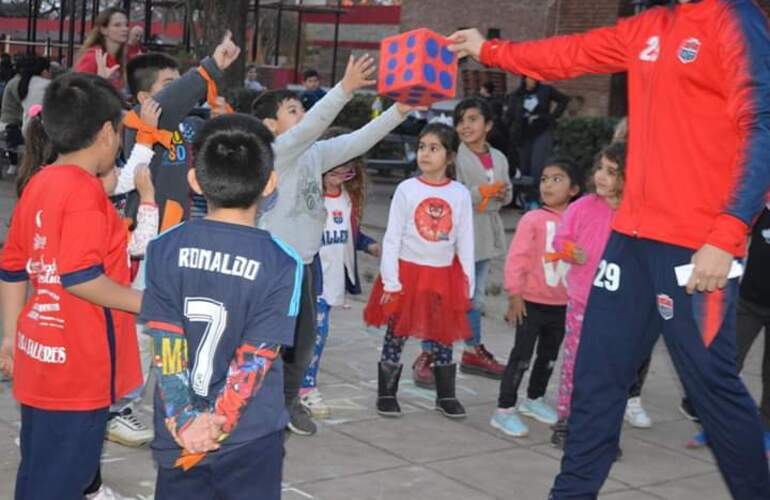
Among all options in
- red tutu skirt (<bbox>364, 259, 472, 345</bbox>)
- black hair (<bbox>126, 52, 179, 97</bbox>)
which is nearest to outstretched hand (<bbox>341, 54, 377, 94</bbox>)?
black hair (<bbox>126, 52, 179, 97</bbox>)

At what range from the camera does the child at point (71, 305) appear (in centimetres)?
415

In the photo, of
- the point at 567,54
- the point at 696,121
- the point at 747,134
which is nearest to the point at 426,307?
the point at 567,54

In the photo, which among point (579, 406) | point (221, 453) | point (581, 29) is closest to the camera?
point (221, 453)

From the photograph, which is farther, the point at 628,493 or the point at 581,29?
the point at 581,29

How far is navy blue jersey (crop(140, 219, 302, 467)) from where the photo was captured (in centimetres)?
363

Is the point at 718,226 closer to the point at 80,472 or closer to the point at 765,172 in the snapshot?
the point at 765,172

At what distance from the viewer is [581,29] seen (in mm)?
20094

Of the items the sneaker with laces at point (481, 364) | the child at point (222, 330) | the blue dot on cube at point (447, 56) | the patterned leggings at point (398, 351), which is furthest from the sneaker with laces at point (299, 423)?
the child at point (222, 330)

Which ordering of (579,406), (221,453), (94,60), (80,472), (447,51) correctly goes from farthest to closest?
(94,60) → (447,51) → (579,406) → (80,472) → (221,453)

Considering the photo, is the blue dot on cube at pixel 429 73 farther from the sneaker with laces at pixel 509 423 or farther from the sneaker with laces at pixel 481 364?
the sneaker with laces at pixel 481 364

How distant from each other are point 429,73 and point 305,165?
3.30 feet

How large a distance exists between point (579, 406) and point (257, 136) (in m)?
1.85

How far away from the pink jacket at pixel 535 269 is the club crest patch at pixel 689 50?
2.23 m

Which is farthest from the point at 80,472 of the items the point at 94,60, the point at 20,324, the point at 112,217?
the point at 94,60
